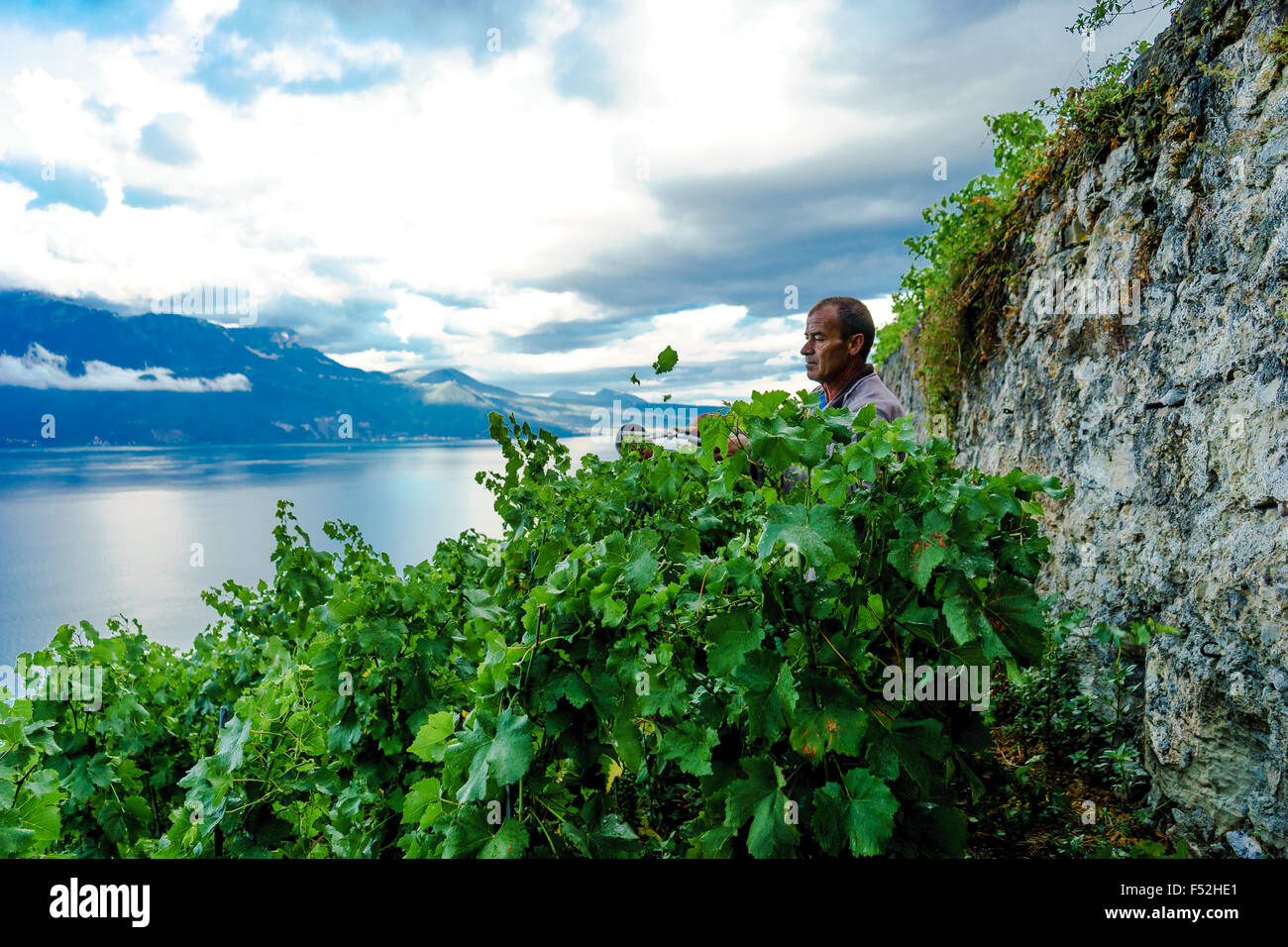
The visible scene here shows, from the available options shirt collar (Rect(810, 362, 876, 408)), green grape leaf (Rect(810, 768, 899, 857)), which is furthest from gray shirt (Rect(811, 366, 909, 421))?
green grape leaf (Rect(810, 768, 899, 857))

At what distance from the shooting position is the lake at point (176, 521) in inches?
162

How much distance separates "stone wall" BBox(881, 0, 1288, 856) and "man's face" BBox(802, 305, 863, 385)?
1318 millimetres

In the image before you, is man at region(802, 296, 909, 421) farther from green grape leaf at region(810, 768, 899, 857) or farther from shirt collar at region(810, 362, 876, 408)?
green grape leaf at region(810, 768, 899, 857)

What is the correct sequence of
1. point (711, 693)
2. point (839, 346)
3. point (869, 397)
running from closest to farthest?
point (711, 693) → point (869, 397) → point (839, 346)

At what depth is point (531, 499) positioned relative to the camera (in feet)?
10.3

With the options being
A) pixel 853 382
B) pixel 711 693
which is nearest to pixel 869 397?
pixel 853 382

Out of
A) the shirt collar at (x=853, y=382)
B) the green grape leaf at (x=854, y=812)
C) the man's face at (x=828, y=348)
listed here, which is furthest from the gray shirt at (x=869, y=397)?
the green grape leaf at (x=854, y=812)

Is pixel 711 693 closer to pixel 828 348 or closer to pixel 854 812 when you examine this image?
pixel 854 812

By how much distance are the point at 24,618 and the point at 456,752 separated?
50.5 ft

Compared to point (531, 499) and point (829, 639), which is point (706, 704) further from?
point (531, 499)

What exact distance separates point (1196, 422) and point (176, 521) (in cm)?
2658

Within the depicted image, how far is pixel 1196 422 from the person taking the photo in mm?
2625

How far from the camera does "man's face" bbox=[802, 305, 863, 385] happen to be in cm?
318
